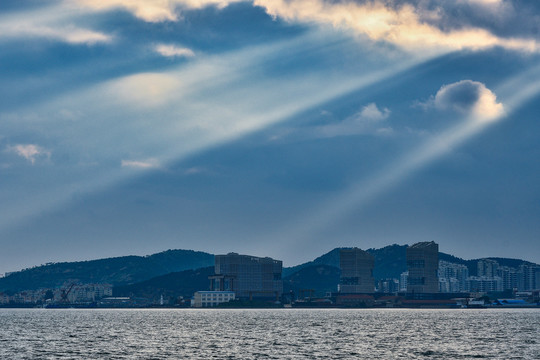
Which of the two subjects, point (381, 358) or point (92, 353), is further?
point (92, 353)

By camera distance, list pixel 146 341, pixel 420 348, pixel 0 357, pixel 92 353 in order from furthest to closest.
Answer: pixel 146 341
pixel 420 348
pixel 92 353
pixel 0 357

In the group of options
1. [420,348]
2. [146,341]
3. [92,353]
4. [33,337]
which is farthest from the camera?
[33,337]

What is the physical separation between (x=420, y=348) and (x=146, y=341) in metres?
61.1

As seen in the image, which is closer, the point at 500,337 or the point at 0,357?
the point at 0,357

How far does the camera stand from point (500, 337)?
190750mm

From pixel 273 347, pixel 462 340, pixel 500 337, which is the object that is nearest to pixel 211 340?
pixel 273 347

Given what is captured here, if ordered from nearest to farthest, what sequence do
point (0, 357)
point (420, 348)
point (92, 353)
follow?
1. point (0, 357)
2. point (92, 353)
3. point (420, 348)

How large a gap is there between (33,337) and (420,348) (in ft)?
309

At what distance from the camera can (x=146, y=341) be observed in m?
180

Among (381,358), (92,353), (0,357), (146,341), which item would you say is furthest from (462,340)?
(0,357)

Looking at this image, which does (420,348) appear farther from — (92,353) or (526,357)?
(92,353)

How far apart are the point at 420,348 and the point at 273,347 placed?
28.1 metres

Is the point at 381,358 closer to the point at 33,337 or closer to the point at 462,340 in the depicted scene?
the point at 462,340

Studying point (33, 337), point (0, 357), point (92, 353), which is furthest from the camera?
point (33, 337)
